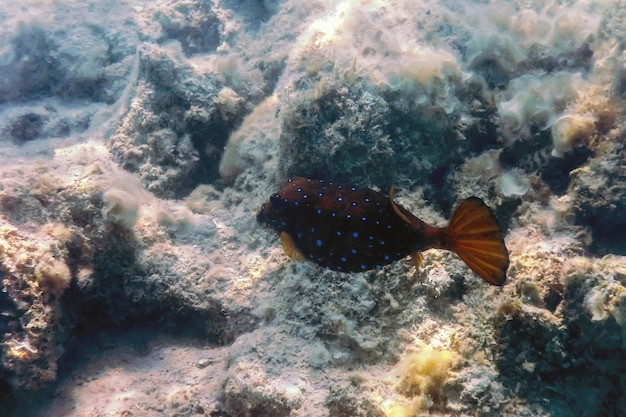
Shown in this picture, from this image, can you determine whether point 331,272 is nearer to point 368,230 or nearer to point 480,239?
point 368,230

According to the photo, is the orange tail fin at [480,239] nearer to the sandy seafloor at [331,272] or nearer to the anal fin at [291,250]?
the sandy seafloor at [331,272]

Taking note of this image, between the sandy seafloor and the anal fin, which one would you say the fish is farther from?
the sandy seafloor

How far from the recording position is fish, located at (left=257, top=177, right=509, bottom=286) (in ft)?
7.10

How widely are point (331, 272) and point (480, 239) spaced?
4.47 ft

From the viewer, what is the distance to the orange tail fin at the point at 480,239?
7.00 feet

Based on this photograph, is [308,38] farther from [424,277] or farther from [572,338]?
[572,338]

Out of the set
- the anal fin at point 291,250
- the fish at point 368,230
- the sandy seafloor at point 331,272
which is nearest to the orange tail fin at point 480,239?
the fish at point 368,230

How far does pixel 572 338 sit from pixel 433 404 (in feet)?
3.25

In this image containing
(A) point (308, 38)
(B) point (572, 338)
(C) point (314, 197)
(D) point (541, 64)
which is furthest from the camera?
(A) point (308, 38)

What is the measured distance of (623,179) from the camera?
2.95 metres

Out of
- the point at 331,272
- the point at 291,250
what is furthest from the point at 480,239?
the point at 331,272

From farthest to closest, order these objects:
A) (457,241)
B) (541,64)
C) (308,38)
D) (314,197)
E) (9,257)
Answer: (308,38) < (541,64) < (9,257) < (314,197) < (457,241)

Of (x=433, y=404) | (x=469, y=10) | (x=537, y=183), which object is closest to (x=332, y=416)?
(x=433, y=404)

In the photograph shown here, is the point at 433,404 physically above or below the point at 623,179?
below
